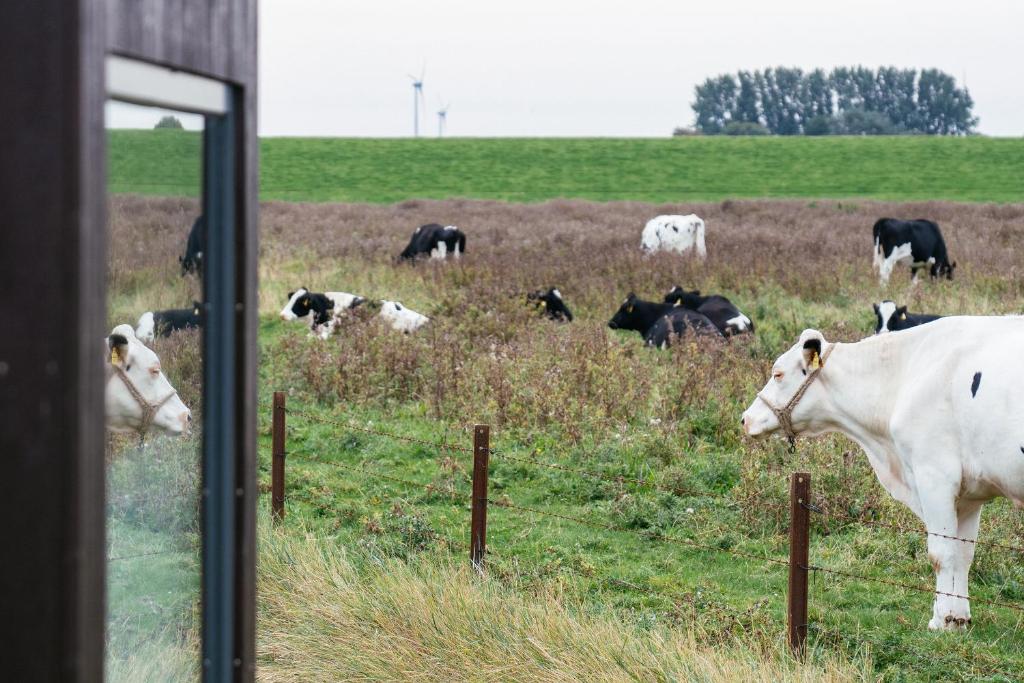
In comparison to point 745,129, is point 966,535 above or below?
below

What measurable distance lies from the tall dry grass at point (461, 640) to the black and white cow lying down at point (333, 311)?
960cm

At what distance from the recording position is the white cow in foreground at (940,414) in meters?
6.62

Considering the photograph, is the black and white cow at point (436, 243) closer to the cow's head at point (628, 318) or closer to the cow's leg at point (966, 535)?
the cow's head at point (628, 318)

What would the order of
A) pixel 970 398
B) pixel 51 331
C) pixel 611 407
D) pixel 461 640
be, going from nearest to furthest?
pixel 51 331
pixel 461 640
pixel 970 398
pixel 611 407

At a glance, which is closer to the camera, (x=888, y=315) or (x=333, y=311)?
(x=888, y=315)

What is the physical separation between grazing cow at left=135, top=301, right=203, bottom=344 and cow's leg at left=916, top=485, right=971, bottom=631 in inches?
192

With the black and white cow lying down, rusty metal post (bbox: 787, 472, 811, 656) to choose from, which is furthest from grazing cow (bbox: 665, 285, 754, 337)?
rusty metal post (bbox: 787, 472, 811, 656)

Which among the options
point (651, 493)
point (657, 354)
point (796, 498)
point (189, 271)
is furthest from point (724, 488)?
point (189, 271)

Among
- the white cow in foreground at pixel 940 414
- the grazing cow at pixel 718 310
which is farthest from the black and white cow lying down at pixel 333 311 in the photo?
the white cow in foreground at pixel 940 414

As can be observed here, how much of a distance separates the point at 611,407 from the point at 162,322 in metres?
7.89

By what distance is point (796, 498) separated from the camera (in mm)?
6184

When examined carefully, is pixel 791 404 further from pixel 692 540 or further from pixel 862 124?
pixel 862 124

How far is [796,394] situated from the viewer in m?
8.07

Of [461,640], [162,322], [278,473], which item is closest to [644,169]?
[278,473]
